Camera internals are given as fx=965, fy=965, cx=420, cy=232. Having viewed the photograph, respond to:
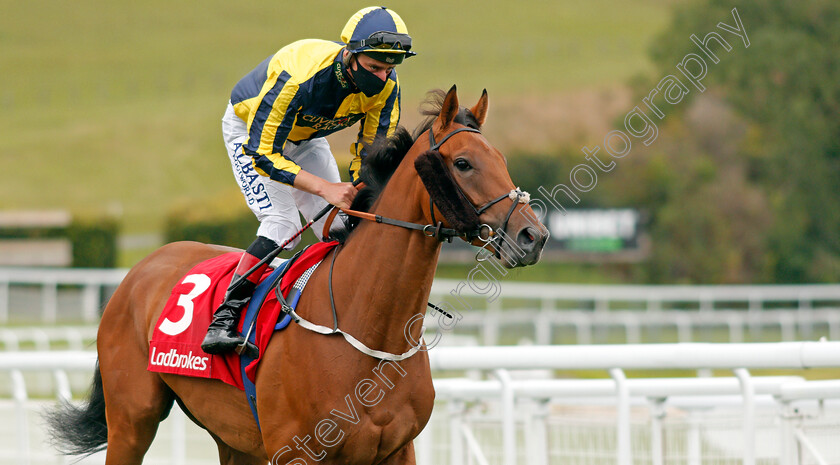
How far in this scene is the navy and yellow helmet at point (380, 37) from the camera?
353 centimetres

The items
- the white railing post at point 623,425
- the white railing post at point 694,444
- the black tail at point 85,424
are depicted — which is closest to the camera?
the white railing post at point 623,425

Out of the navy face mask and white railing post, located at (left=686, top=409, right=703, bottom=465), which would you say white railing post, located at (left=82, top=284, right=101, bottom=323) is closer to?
the navy face mask

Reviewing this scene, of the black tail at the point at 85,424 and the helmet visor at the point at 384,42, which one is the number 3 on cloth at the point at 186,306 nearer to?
the black tail at the point at 85,424

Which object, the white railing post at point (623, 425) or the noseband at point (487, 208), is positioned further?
the white railing post at point (623, 425)

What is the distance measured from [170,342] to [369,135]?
3.93 ft

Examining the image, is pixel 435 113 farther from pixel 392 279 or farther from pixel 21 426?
pixel 21 426

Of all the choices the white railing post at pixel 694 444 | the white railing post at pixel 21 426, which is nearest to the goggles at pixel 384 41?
the white railing post at pixel 694 444

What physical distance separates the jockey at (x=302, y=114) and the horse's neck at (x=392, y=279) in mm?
237

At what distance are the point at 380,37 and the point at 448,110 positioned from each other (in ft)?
1.33

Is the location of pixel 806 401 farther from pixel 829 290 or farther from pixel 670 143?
pixel 670 143

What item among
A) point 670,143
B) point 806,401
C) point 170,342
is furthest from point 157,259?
point 670,143

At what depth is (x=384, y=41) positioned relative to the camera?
3.52 metres

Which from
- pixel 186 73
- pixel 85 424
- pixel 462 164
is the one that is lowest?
pixel 85 424

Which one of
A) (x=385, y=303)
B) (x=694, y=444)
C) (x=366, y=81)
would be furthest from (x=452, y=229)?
(x=694, y=444)
